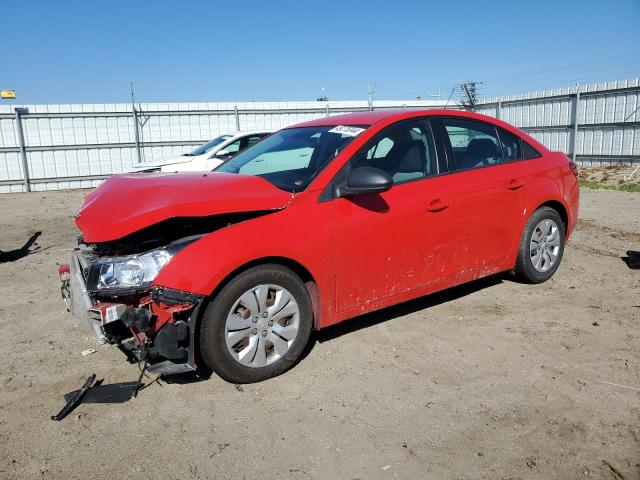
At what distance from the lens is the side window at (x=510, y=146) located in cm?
486

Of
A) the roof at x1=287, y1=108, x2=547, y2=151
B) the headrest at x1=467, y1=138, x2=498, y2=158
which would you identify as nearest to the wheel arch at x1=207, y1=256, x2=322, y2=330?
the roof at x1=287, y1=108, x2=547, y2=151

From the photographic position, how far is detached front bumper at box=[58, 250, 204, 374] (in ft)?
10.2

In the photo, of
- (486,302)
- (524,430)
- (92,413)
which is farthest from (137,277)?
(486,302)

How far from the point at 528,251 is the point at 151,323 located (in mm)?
3484

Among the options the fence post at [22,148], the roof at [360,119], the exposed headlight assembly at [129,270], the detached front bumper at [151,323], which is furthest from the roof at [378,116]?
the fence post at [22,148]

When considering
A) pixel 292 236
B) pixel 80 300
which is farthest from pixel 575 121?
pixel 80 300

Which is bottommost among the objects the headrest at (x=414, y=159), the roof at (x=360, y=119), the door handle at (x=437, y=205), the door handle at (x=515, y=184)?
the door handle at (x=437, y=205)

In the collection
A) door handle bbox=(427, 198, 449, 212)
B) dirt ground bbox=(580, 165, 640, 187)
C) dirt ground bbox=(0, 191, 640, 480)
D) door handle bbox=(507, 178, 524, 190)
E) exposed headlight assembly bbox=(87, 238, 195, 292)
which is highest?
door handle bbox=(507, 178, 524, 190)

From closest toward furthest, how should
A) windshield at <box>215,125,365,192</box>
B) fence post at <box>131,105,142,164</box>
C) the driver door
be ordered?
the driver door < windshield at <box>215,125,365,192</box> < fence post at <box>131,105,142,164</box>

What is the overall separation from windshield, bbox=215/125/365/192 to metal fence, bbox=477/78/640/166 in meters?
13.9

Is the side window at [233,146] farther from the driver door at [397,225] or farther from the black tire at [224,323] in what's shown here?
the black tire at [224,323]

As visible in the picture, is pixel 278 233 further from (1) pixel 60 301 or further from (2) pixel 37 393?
(1) pixel 60 301

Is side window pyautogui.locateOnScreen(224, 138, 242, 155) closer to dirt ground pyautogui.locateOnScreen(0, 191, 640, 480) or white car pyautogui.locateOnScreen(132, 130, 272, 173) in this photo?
white car pyautogui.locateOnScreen(132, 130, 272, 173)

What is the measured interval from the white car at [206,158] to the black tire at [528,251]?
673 centimetres
